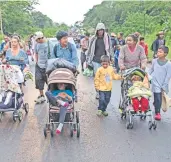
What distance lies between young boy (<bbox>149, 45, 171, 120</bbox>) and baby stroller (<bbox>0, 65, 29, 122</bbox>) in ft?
9.13

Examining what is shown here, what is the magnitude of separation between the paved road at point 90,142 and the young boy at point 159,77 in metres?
0.42

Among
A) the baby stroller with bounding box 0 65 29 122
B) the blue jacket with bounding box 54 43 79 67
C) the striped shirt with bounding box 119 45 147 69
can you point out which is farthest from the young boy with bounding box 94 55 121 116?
the baby stroller with bounding box 0 65 29 122

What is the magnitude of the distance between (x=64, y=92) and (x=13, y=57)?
246 centimetres

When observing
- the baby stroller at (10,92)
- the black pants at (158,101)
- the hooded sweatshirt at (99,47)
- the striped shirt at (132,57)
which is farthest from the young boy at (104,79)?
the baby stroller at (10,92)

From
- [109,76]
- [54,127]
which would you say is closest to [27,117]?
[54,127]

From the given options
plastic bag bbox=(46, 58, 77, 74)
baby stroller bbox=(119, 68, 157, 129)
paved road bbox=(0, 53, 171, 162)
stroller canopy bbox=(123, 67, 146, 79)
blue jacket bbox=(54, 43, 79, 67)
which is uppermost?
blue jacket bbox=(54, 43, 79, 67)

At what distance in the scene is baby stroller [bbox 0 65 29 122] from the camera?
7.70m

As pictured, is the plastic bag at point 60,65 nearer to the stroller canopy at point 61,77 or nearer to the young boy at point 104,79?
the stroller canopy at point 61,77

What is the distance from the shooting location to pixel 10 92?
7.86m

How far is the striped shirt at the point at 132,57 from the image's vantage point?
802 cm

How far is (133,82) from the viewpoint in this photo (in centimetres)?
763

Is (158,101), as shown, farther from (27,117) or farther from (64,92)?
(27,117)

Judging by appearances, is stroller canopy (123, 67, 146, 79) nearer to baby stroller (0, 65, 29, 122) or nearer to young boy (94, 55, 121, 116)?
young boy (94, 55, 121, 116)

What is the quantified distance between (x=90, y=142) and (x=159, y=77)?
2233 millimetres
